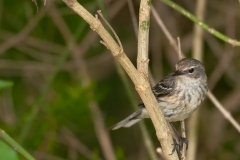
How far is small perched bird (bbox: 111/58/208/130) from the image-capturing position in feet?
17.5

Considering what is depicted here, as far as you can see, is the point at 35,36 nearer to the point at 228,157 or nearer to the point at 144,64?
the point at 228,157

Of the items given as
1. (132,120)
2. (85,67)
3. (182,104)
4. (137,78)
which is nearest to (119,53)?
(137,78)

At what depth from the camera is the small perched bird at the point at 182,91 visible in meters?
5.33

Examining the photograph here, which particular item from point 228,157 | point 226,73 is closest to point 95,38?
point 226,73

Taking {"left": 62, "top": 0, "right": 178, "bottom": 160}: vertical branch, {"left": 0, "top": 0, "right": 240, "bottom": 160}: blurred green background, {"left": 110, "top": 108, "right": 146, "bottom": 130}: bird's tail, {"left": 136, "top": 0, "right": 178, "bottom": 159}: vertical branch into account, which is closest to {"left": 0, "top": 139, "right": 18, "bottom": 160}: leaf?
{"left": 62, "top": 0, "right": 178, "bottom": 160}: vertical branch

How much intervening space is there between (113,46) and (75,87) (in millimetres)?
3310

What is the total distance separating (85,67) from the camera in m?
7.25

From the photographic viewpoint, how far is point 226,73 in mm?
7656

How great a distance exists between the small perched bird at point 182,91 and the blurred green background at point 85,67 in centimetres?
110

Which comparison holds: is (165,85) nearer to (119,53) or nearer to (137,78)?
(137,78)

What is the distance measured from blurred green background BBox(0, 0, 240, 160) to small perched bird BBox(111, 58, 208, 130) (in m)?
1.10

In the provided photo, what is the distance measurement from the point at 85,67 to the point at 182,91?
6.90ft

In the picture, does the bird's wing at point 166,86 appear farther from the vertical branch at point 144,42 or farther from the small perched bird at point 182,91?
the vertical branch at point 144,42

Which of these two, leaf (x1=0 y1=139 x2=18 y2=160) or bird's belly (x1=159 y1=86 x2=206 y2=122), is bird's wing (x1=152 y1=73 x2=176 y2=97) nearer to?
bird's belly (x1=159 y1=86 x2=206 y2=122)
